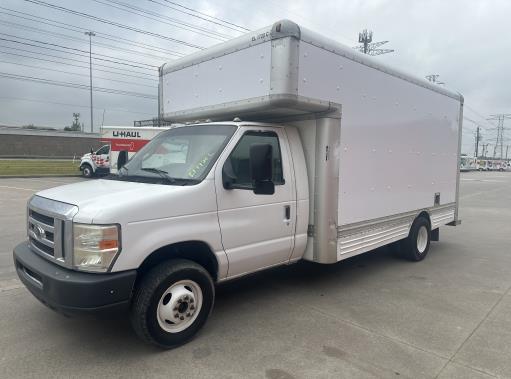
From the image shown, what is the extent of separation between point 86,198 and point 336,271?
4.16 metres

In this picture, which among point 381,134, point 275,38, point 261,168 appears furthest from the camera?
point 381,134

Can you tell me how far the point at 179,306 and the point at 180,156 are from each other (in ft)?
5.21

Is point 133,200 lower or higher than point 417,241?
higher

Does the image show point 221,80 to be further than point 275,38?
Yes

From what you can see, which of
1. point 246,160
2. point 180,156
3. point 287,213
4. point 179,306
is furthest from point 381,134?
point 179,306

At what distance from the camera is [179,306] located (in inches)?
154

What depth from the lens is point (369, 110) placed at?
223 inches

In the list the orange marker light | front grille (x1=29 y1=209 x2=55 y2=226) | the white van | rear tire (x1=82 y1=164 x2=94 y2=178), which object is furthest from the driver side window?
rear tire (x1=82 y1=164 x2=94 y2=178)

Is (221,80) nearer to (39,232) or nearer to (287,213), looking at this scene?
(287,213)

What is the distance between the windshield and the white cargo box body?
21.3 inches

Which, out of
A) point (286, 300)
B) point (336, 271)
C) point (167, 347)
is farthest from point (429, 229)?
point (167, 347)

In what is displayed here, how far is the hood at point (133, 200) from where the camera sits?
339 centimetres

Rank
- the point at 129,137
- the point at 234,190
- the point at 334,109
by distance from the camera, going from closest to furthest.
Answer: the point at 234,190, the point at 334,109, the point at 129,137

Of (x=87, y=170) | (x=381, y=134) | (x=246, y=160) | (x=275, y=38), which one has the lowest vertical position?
(x=87, y=170)
